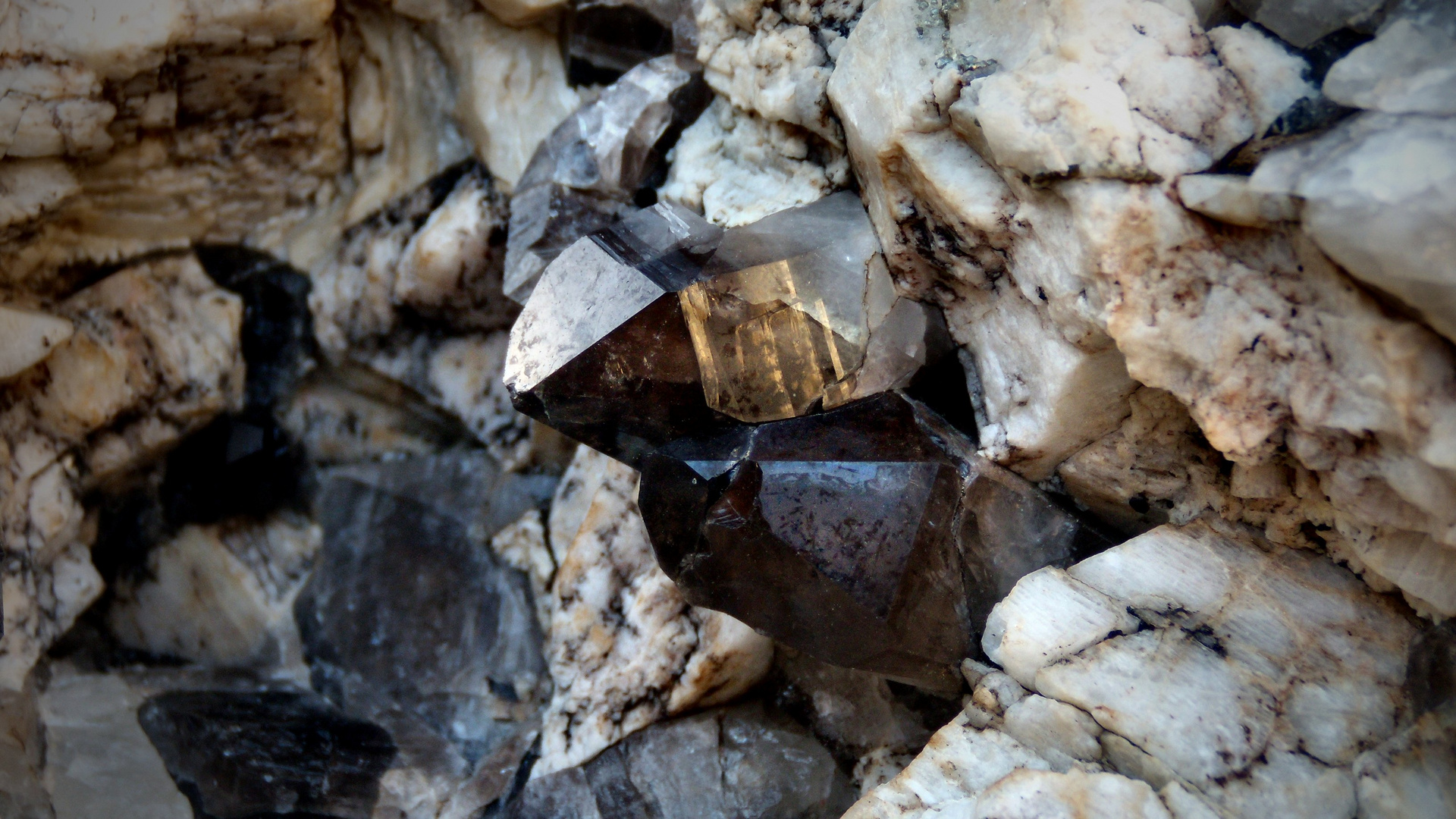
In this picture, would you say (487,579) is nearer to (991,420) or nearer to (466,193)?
(466,193)

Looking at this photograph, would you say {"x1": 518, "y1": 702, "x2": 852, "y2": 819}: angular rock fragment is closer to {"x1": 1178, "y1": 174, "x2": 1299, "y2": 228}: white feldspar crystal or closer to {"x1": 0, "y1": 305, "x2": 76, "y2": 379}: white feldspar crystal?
{"x1": 1178, "y1": 174, "x2": 1299, "y2": 228}: white feldspar crystal

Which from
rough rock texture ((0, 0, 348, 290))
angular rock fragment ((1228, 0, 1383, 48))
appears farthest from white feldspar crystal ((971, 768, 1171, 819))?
rough rock texture ((0, 0, 348, 290))

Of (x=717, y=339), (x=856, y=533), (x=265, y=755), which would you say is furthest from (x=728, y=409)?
(x=265, y=755)

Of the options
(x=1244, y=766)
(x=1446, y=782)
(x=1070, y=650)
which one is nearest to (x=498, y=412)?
(x=1070, y=650)

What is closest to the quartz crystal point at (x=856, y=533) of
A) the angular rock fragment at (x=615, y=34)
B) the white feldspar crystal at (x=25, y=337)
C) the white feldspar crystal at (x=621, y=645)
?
the white feldspar crystal at (x=621, y=645)

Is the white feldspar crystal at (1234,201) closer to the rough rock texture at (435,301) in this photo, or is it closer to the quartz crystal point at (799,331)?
the quartz crystal point at (799,331)

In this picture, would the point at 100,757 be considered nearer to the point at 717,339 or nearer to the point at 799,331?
the point at 717,339

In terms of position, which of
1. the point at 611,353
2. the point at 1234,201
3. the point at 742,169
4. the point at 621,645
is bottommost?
the point at 621,645
